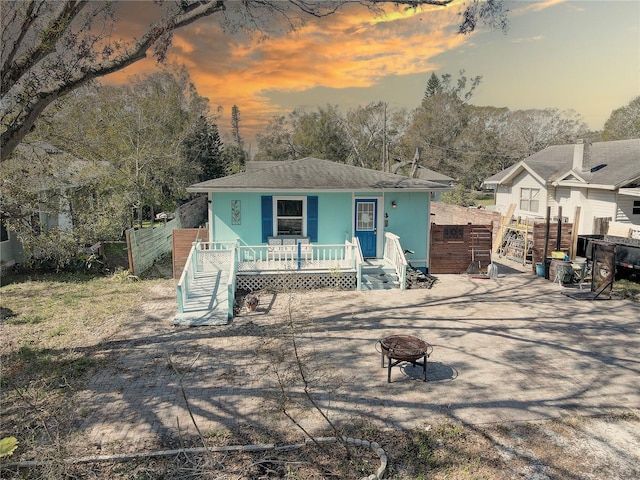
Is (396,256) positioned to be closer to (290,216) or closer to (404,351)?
(290,216)

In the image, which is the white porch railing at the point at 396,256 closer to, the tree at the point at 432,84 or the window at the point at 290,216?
the window at the point at 290,216

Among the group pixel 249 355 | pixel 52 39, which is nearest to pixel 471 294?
pixel 249 355

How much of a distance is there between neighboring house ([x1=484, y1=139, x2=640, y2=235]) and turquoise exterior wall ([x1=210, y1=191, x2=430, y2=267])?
6.13 m

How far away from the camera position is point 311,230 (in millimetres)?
12648

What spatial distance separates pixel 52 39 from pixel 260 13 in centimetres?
372

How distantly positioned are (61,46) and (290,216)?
7318 mm

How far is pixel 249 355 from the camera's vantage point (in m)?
7.29

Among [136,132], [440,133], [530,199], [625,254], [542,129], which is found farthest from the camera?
[440,133]

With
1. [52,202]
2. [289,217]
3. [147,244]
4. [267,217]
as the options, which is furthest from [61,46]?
[147,244]

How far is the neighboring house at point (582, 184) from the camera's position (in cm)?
1683

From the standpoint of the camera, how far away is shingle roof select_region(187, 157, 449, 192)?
12.0 meters

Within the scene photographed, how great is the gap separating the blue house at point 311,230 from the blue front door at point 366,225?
0.03m

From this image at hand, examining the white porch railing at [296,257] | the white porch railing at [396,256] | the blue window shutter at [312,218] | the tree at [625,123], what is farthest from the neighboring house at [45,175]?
→ the tree at [625,123]

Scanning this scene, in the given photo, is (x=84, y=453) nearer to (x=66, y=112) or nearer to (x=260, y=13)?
(x=260, y=13)
